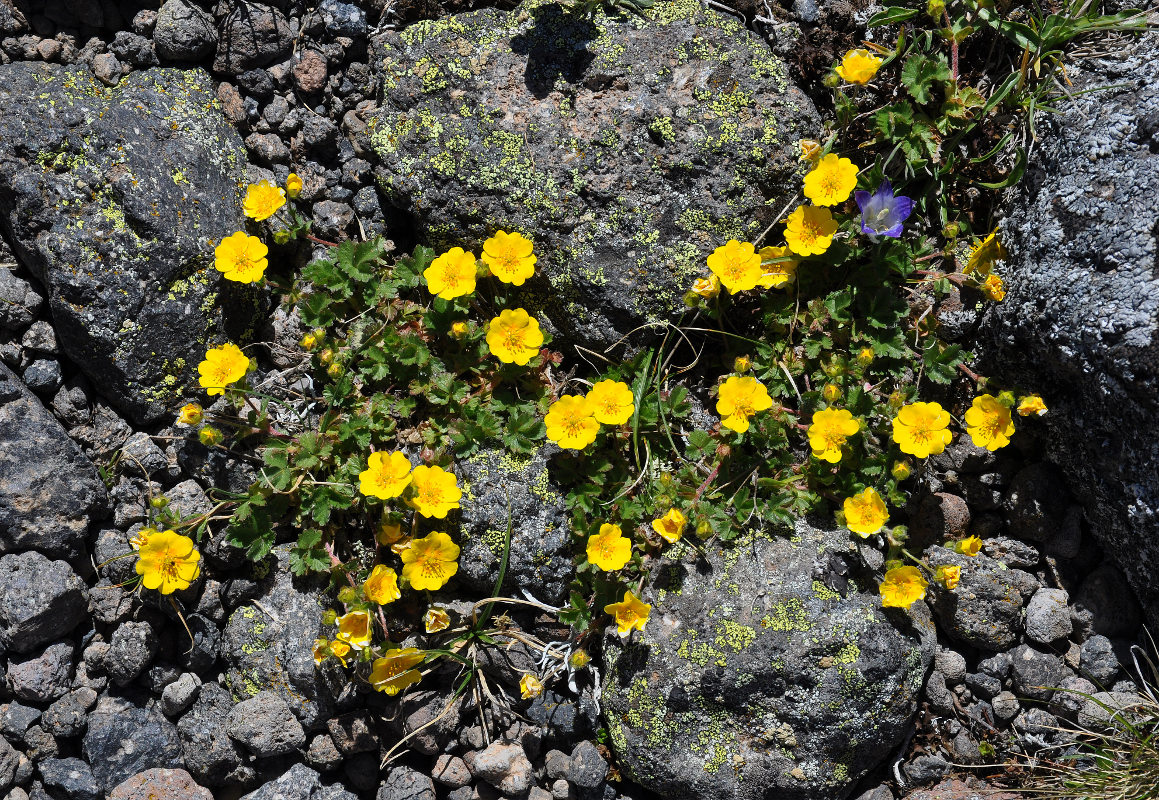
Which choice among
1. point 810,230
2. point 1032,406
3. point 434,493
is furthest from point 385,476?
point 1032,406

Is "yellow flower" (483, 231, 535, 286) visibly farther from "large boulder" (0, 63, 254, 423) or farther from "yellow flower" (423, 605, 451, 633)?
"yellow flower" (423, 605, 451, 633)

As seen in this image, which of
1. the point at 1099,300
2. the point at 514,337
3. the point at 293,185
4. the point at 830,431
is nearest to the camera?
the point at 1099,300

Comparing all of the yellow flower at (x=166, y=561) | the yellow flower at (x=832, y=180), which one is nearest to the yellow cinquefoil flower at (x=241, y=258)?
the yellow flower at (x=166, y=561)

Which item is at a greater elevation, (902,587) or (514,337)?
(514,337)

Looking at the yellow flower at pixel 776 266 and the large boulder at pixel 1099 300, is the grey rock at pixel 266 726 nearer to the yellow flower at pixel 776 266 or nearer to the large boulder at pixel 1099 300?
the yellow flower at pixel 776 266

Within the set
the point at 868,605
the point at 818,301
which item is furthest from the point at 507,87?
the point at 868,605

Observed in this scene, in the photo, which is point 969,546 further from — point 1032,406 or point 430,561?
point 430,561

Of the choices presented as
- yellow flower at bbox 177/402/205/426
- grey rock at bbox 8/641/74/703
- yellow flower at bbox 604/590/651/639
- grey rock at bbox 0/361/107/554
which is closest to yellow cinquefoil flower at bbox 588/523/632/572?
yellow flower at bbox 604/590/651/639

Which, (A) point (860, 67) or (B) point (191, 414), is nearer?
(A) point (860, 67)
